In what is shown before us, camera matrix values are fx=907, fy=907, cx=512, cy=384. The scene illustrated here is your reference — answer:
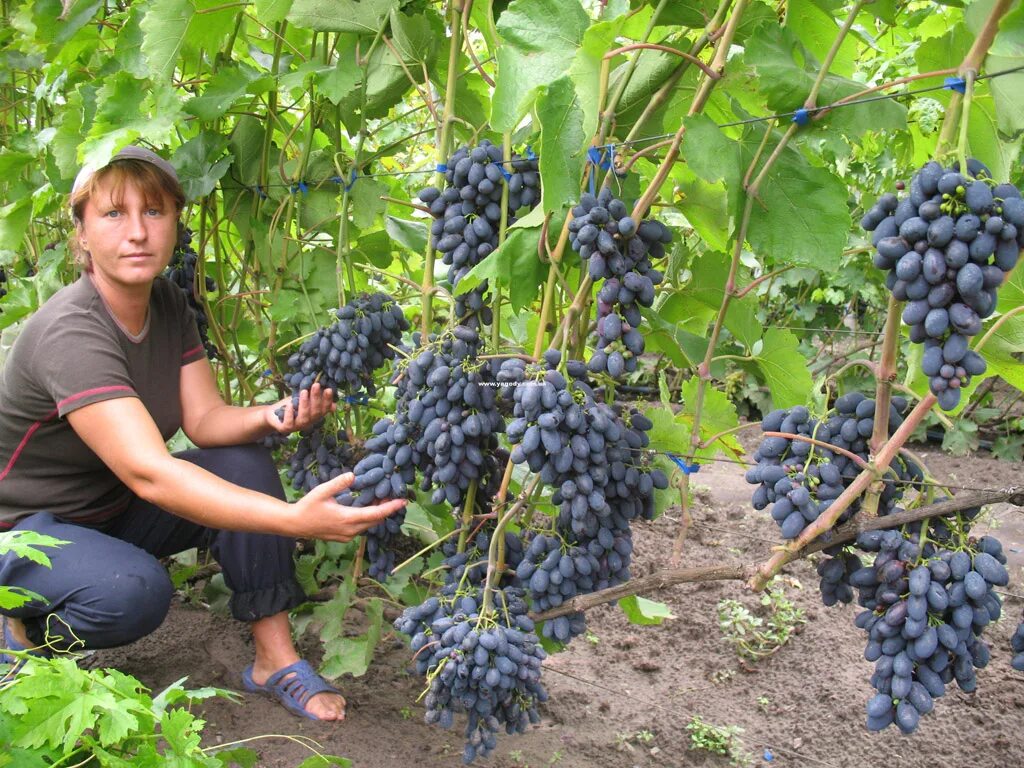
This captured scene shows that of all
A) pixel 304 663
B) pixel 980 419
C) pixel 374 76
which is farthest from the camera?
pixel 980 419

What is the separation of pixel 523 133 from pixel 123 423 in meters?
1.15

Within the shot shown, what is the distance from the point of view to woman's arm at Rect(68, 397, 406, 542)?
200 cm

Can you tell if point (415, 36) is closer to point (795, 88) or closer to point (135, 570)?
point (795, 88)

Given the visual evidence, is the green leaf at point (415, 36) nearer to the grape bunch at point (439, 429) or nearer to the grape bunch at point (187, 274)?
the grape bunch at point (439, 429)

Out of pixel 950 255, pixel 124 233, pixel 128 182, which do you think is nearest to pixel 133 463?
pixel 124 233

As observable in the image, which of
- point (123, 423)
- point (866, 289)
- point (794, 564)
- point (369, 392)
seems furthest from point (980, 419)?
point (123, 423)

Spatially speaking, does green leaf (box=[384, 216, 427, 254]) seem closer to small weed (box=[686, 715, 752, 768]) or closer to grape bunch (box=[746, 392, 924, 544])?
grape bunch (box=[746, 392, 924, 544])

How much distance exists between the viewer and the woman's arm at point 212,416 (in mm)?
2626

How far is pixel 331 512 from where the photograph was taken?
6.54ft

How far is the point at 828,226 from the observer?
1732mm

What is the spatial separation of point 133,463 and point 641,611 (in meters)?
1.33

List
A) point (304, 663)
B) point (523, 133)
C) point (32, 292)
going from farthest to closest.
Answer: point (32, 292) → point (304, 663) → point (523, 133)

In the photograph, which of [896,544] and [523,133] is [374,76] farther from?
[896,544]

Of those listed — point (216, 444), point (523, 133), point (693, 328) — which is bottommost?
point (216, 444)
